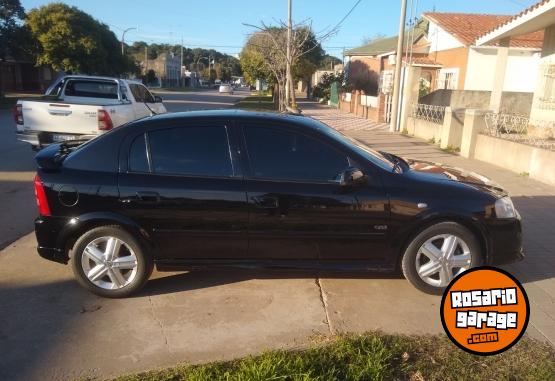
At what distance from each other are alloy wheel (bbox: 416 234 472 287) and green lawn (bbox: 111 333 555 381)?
2.73ft

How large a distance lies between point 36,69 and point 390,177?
163 ft

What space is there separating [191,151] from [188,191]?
1.19 ft

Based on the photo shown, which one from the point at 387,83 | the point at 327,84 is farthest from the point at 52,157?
the point at 327,84

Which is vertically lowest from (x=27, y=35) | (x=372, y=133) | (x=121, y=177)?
(x=372, y=133)

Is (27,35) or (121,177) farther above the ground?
(27,35)

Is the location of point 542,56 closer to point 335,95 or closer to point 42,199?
point 42,199

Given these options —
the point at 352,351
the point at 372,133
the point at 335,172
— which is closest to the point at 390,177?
the point at 335,172

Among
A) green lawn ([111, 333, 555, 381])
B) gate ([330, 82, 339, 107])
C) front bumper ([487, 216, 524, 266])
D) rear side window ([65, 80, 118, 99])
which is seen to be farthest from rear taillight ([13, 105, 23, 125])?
gate ([330, 82, 339, 107])

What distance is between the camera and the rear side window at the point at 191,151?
402cm

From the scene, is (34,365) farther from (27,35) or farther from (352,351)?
(27,35)

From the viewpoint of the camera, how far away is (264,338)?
11.5ft

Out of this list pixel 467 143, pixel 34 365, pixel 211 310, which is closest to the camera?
pixel 34 365

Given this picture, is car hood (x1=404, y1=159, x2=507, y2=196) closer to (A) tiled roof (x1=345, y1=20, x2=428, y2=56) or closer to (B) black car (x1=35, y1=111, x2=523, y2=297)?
(B) black car (x1=35, y1=111, x2=523, y2=297)

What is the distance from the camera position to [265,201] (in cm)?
393
